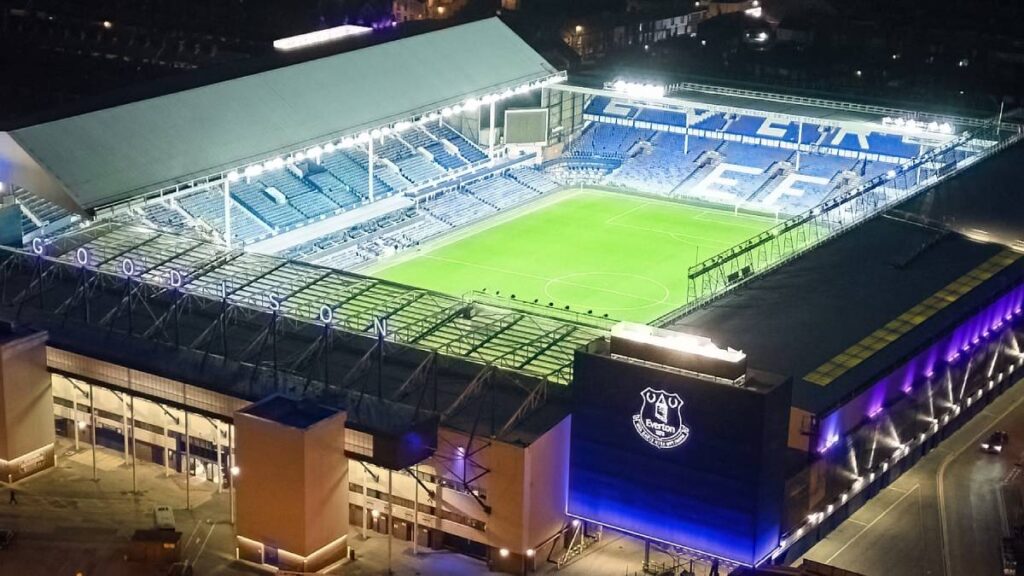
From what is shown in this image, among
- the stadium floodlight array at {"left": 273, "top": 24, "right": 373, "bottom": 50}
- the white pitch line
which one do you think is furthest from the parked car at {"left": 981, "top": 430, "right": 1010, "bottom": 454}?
the stadium floodlight array at {"left": 273, "top": 24, "right": 373, "bottom": 50}

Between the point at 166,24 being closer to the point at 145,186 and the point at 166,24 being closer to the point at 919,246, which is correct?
the point at 145,186

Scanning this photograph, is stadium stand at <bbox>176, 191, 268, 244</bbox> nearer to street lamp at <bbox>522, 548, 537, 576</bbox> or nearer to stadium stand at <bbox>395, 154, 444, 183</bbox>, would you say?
stadium stand at <bbox>395, 154, 444, 183</bbox>

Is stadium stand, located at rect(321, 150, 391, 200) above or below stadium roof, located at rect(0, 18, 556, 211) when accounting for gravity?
below

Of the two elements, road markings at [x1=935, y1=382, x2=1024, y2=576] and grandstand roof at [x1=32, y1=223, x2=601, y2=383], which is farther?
grandstand roof at [x1=32, y1=223, x2=601, y2=383]

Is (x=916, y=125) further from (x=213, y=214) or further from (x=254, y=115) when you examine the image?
(x=213, y=214)

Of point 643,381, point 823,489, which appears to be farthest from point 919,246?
point 643,381

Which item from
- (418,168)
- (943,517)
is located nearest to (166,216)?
(418,168)

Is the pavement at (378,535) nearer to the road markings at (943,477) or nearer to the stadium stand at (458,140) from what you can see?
the road markings at (943,477)
